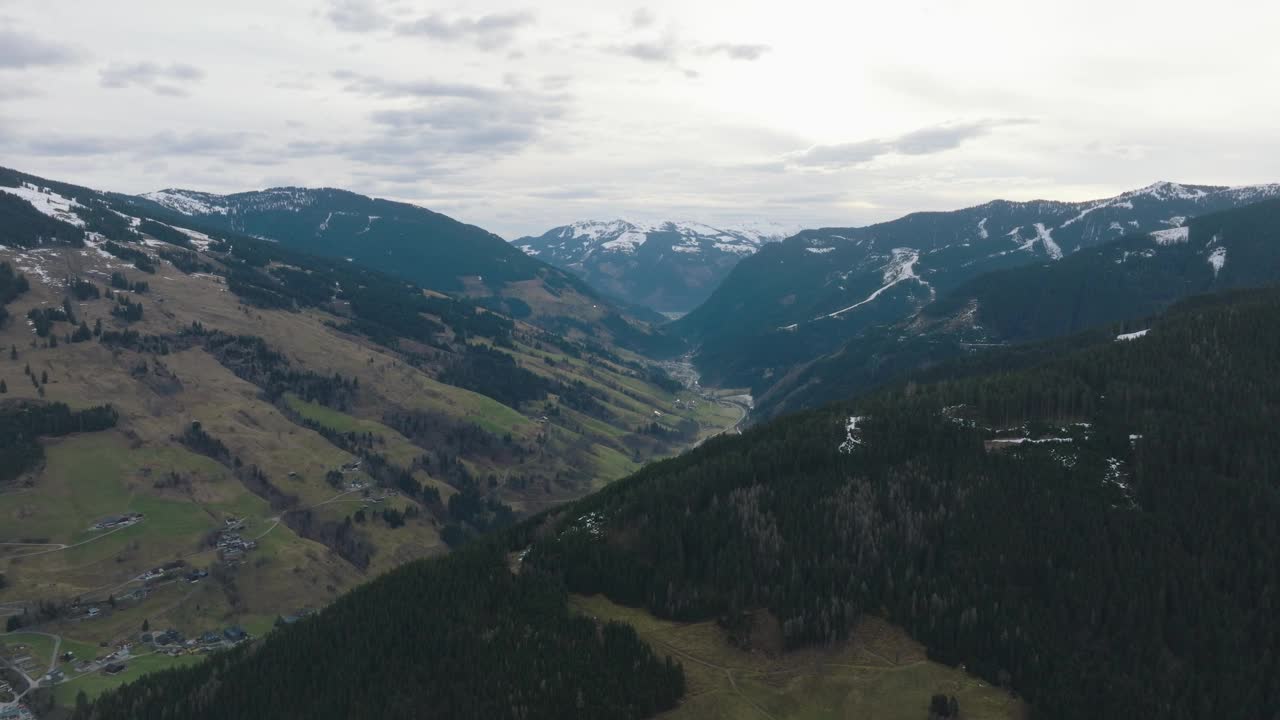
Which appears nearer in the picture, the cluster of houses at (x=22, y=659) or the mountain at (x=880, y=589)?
the mountain at (x=880, y=589)

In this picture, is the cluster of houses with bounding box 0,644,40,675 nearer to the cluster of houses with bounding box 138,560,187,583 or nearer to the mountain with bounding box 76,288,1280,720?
the cluster of houses with bounding box 138,560,187,583

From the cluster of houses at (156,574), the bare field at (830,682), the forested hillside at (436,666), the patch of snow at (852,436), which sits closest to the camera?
the bare field at (830,682)

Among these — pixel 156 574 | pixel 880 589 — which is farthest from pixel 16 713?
pixel 880 589

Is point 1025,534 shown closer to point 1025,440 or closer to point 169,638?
point 1025,440

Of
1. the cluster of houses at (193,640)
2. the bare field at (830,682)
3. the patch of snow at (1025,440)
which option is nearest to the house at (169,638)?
the cluster of houses at (193,640)

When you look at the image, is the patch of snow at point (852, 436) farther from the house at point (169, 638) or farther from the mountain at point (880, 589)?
the house at point (169, 638)

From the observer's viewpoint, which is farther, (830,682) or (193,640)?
(193,640)

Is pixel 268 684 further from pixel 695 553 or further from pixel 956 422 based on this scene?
pixel 956 422

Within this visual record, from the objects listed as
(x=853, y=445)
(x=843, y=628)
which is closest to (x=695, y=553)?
(x=843, y=628)
